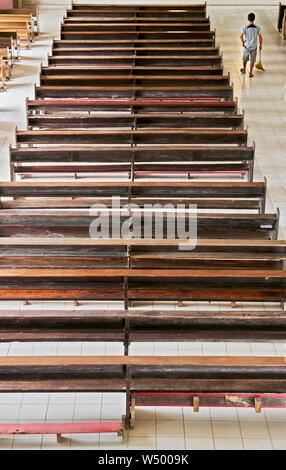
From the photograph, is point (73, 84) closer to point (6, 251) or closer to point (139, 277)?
point (6, 251)

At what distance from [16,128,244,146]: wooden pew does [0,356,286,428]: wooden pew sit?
13.9 feet

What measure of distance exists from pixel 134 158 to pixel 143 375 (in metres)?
3.81

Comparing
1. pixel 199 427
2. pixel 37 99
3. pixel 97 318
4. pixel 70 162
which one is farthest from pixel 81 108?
pixel 199 427

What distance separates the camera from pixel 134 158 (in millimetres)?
8141

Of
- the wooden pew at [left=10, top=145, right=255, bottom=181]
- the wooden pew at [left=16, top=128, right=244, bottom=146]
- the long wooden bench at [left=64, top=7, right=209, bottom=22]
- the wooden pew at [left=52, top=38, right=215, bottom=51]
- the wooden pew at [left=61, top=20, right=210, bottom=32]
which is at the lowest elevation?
the wooden pew at [left=10, top=145, right=255, bottom=181]

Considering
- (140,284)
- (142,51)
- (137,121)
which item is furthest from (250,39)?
(140,284)

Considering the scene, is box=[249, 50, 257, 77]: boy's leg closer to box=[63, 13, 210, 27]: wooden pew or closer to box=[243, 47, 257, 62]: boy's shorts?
box=[243, 47, 257, 62]: boy's shorts

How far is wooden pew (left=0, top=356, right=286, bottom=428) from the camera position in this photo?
15.5 feet

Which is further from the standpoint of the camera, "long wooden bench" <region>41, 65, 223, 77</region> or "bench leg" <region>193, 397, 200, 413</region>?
"long wooden bench" <region>41, 65, 223, 77</region>

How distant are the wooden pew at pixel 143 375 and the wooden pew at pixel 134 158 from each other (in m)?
3.63

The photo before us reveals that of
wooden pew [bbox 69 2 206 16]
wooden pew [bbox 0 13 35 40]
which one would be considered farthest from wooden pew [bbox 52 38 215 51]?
wooden pew [bbox 0 13 35 40]

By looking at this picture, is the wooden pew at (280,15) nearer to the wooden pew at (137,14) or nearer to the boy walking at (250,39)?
the wooden pew at (137,14)

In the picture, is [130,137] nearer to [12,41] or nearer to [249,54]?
[249,54]
